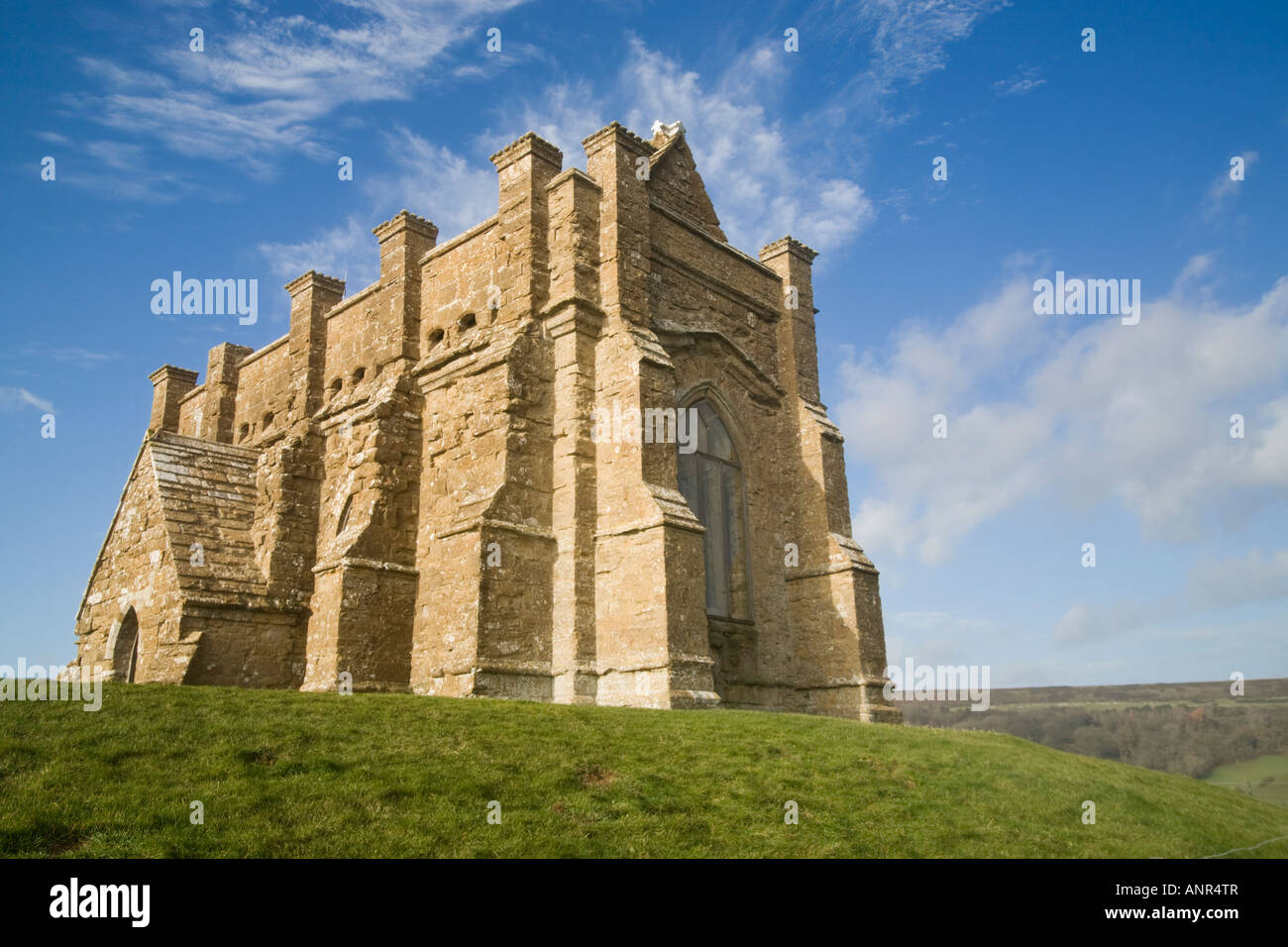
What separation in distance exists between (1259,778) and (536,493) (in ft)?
50.5

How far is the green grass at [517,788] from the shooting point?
22.2 feet

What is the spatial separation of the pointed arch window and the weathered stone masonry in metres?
0.06

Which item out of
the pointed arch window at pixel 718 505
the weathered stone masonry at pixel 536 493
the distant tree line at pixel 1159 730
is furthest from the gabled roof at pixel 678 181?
the distant tree line at pixel 1159 730

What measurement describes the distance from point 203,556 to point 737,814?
12.6 meters

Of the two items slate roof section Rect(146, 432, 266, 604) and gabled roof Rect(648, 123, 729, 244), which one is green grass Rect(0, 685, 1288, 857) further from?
gabled roof Rect(648, 123, 729, 244)

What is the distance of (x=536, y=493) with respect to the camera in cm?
1514

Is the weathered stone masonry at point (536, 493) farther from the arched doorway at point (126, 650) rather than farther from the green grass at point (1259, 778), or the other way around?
the green grass at point (1259, 778)

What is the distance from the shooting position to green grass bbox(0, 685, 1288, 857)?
22.2 ft

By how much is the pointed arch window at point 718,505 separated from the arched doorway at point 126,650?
→ 1101cm

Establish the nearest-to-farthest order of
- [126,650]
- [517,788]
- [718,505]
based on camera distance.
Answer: [517,788]
[126,650]
[718,505]

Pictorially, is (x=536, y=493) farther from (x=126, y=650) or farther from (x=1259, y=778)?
(x=1259, y=778)

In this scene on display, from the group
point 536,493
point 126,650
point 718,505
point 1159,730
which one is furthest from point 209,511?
point 1159,730
